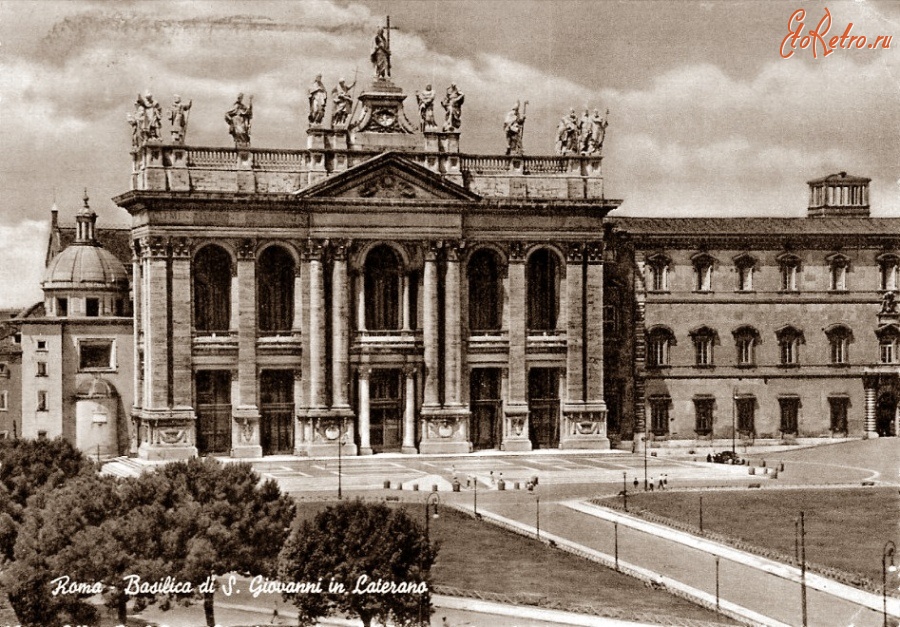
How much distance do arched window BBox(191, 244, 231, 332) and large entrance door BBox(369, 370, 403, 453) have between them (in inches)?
388

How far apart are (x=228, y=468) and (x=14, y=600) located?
9.59m

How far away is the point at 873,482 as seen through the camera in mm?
80250

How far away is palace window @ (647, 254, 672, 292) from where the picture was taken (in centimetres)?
10212

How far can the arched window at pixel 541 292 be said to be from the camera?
97.1 metres

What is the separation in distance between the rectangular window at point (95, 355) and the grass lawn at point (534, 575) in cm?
3718

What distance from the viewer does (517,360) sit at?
95.4 m

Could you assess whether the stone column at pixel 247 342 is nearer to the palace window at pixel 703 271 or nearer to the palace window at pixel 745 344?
the palace window at pixel 703 271

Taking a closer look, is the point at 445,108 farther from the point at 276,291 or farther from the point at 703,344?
the point at 703,344

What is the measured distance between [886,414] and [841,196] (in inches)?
721

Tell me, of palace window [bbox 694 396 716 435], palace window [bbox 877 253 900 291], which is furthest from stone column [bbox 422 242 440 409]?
palace window [bbox 877 253 900 291]

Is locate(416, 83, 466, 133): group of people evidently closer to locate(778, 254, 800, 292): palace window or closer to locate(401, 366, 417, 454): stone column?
locate(401, 366, 417, 454): stone column

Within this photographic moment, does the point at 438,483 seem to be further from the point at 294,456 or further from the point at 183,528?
the point at 183,528

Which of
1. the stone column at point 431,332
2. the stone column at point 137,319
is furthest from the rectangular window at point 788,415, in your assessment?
the stone column at point 137,319

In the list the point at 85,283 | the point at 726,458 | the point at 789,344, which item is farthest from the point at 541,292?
the point at 85,283
